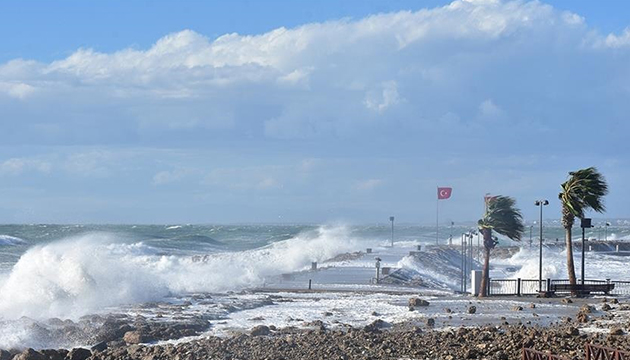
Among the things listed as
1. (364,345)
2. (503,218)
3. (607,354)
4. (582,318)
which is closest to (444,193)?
(503,218)

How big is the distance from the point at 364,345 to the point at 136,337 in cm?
657

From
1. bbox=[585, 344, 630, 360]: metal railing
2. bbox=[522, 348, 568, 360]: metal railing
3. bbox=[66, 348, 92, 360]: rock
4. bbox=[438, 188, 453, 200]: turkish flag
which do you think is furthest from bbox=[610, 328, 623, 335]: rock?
bbox=[438, 188, 453, 200]: turkish flag

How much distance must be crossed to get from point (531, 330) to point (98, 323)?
13.4 meters

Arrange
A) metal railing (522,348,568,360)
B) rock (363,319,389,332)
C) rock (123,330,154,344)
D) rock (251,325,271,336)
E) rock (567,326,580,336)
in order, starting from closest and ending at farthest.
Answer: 1. metal railing (522,348,568,360)
2. rock (567,326,580,336)
3. rock (123,330,154,344)
4. rock (251,325,271,336)
5. rock (363,319,389,332)

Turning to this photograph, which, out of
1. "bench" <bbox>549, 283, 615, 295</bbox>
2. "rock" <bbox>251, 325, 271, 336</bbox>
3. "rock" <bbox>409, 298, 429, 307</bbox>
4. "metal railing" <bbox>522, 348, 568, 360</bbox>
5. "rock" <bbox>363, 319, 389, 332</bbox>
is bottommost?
"rock" <bbox>251, 325, 271, 336</bbox>

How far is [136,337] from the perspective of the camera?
89.8 ft

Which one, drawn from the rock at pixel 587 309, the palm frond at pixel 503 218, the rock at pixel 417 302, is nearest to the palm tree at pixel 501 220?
the palm frond at pixel 503 218

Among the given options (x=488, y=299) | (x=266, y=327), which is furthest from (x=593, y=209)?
(x=266, y=327)

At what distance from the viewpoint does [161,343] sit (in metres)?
27.1

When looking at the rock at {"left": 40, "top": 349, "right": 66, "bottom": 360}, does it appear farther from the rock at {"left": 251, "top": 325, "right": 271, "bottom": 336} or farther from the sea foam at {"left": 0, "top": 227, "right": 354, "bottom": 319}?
the sea foam at {"left": 0, "top": 227, "right": 354, "bottom": 319}

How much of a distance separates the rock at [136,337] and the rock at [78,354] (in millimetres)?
2272

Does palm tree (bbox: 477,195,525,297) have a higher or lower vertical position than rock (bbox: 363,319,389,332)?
higher

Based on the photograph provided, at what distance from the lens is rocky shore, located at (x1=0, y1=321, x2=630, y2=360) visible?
2417cm

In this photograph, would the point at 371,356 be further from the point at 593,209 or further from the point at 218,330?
the point at 593,209
